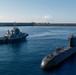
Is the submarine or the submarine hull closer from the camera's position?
the submarine hull

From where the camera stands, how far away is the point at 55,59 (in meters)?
49.3

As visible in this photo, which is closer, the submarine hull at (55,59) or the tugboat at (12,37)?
the submarine hull at (55,59)

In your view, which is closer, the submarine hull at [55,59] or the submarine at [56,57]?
the submarine hull at [55,59]

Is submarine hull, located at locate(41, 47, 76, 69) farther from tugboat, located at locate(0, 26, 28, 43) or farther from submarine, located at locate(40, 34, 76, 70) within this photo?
tugboat, located at locate(0, 26, 28, 43)

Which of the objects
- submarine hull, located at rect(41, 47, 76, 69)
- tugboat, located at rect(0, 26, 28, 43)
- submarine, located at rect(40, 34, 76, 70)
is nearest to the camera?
submarine hull, located at rect(41, 47, 76, 69)

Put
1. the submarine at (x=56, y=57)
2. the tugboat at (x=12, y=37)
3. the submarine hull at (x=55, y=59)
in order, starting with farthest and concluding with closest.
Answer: the tugboat at (x=12, y=37) < the submarine at (x=56, y=57) < the submarine hull at (x=55, y=59)

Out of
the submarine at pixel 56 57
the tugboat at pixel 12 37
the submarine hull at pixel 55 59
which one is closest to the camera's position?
the submarine hull at pixel 55 59

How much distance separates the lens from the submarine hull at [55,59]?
153ft

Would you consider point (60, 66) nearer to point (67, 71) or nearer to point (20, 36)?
point (67, 71)

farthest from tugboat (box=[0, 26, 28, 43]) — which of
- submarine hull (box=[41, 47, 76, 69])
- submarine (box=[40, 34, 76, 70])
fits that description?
submarine hull (box=[41, 47, 76, 69])

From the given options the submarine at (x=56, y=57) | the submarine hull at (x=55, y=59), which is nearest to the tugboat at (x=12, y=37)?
the submarine at (x=56, y=57)

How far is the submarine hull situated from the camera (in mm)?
46594

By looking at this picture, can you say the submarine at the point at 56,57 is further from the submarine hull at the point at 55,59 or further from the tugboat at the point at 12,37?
the tugboat at the point at 12,37

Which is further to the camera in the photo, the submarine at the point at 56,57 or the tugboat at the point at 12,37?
the tugboat at the point at 12,37
